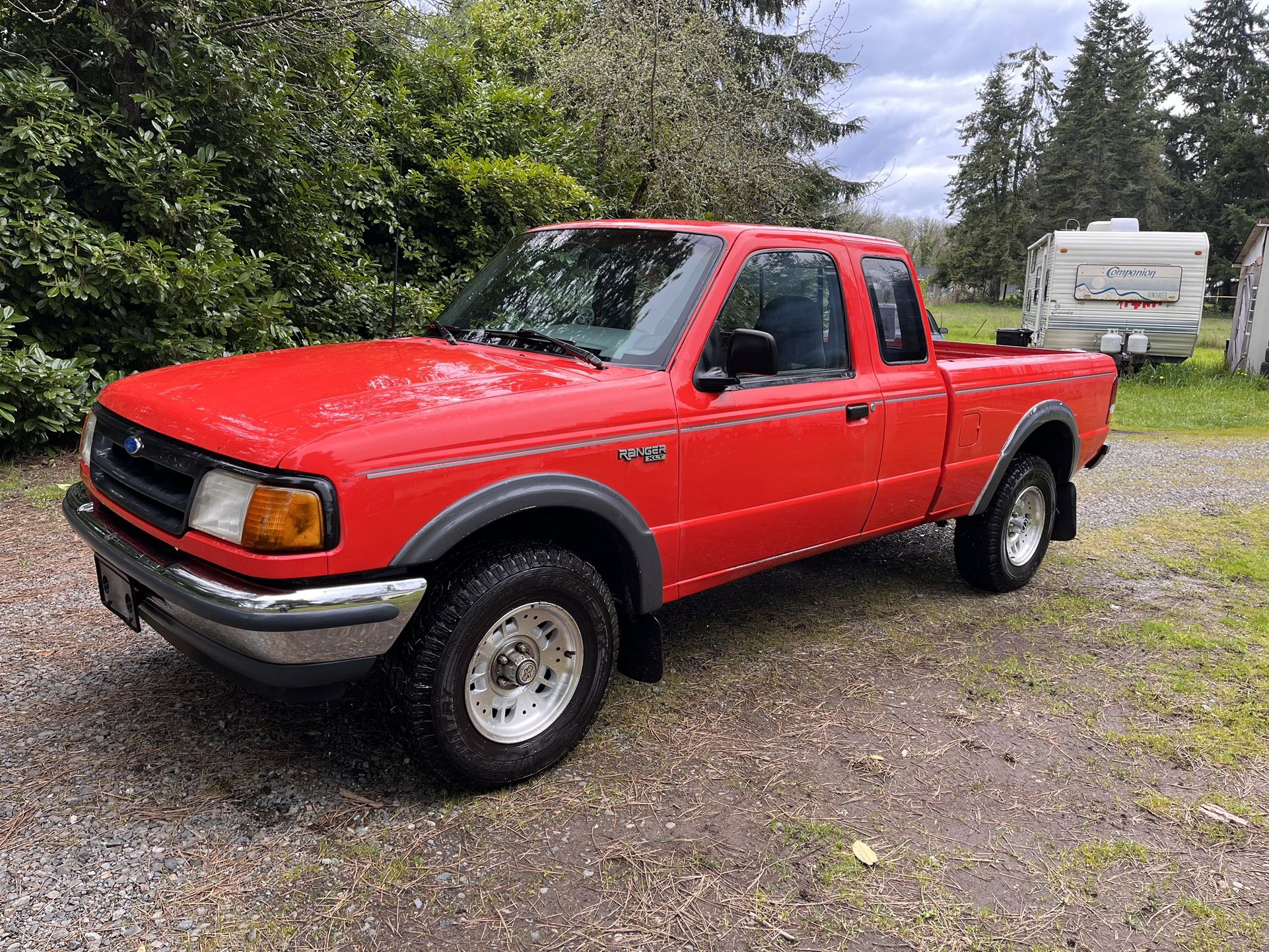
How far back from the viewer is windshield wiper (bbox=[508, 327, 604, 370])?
3.32m

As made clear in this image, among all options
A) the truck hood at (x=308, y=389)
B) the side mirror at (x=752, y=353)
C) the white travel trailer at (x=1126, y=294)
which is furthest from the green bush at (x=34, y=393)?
the white travel trailer at (x=1126, y=294)

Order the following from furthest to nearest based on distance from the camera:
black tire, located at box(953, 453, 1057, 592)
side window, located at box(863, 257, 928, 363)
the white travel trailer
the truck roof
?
the white travel trailer, black tire, located at box(953, 453, 1057, 592), side window, located at box(863, 257, 928, 363), the truck roof

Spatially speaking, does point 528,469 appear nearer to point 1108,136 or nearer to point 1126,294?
point 1126,294

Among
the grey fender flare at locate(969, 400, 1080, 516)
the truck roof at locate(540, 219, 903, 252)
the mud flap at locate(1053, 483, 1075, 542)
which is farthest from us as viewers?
the mud flap at locate(1053, 483, 1075, 542)

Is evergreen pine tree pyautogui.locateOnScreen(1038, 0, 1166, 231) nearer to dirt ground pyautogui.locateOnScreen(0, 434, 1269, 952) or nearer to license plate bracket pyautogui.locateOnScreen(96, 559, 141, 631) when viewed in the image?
dirt ground pyautogui.locateOnScreen(0, 434, 1269, 952)

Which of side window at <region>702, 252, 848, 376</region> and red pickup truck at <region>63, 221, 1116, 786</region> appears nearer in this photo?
red pickup truck at <region>63, 221, 1116, 786</region>

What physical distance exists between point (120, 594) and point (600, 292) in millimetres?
2119

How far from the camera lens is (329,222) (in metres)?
9.20

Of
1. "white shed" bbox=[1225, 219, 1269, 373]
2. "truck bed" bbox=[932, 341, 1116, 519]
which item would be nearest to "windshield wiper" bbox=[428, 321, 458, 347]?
"truck bed" bbox=[932, 341, 1116, 519]

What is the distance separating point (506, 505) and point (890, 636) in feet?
Answer: 8.62

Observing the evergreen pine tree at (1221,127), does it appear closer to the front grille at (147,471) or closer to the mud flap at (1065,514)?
the mud flap at (1065,514)

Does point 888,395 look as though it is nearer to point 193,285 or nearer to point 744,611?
point 744,611

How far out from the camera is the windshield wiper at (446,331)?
12.6 ft

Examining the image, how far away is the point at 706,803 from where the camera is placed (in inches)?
118
